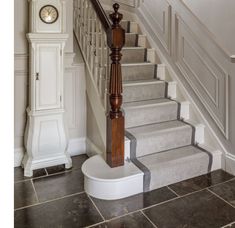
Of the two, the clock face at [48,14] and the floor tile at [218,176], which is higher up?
the clock face at [48,14]

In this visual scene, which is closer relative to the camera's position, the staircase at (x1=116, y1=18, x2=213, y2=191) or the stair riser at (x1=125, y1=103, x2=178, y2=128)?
the staircase at (x1=116, y1=18, x2=213, y2=191)

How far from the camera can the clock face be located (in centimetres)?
272

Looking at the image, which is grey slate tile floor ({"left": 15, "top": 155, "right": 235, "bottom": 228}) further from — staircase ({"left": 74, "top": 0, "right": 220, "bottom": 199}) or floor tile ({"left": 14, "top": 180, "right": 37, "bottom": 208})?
staircase ({"left": 74, "top": 0, "right": 220, "bottom": 199})

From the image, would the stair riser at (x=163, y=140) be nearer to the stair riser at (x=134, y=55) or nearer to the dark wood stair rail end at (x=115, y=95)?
the dark wood stair rail end at (x=115, y=95)

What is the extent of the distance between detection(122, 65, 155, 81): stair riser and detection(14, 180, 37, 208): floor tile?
65.1 inches

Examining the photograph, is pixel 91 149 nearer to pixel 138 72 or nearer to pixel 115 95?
pixel 115 95

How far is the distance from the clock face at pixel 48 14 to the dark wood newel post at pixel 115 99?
0.66m

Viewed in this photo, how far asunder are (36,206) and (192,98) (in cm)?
197

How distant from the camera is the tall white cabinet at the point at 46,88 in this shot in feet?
8.95

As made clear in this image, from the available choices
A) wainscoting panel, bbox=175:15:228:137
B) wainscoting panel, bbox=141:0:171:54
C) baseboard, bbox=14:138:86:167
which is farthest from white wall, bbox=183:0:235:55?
baseboard, bbox=14:138:86:167

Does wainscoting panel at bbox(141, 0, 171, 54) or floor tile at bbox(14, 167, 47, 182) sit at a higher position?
wainscoting panel at bbox(141, 0, 171, 54)

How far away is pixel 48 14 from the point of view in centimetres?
274

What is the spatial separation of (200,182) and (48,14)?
211cm

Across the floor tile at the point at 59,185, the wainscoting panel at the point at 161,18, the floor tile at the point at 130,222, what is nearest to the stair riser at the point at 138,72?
the wainscoting panel at the point at 161,18
